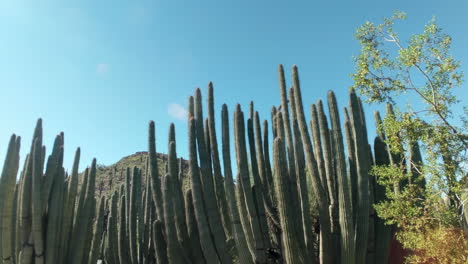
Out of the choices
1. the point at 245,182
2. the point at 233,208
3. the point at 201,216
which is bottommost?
the point at 201,216

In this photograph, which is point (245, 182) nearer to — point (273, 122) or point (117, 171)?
point (273, 122)

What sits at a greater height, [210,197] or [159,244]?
[210,197]

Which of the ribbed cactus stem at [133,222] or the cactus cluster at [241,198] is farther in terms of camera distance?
the ribbed cactus stem at [133,222]

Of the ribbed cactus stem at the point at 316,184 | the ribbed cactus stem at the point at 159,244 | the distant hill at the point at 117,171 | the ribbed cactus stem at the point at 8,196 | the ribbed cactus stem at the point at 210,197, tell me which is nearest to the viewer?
the ribbed cactus stem at the point at 316,184

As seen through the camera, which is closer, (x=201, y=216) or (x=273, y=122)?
(x=201, y=216)

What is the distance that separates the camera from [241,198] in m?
8.30

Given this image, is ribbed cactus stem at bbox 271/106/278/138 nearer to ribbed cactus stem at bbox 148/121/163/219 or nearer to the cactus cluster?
the cactus cluster

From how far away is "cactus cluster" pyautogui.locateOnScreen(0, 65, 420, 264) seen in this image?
745 centimetres

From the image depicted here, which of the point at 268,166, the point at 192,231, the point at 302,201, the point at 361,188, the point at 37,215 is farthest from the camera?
the point at 268,166

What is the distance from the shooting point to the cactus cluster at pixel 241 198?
745 centimetres

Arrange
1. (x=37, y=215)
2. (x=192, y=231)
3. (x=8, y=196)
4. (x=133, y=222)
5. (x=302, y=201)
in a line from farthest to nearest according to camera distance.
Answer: (x=133, y=222), (x=192, y=231), (x=8, y=196), (x=37, y=215), (x=302, y=201)

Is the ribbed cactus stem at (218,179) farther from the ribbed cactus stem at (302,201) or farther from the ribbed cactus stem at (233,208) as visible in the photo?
the ribbed cactus stem at (302,201)

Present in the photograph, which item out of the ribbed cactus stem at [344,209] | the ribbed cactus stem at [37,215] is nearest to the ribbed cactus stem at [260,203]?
the ribbed cactus stem at [344,209]

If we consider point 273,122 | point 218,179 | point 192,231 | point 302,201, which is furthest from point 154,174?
point 302,201
